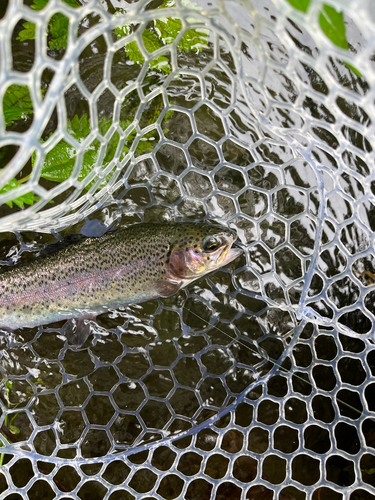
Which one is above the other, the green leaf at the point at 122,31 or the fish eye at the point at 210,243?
the green leaf at the point at 122,31

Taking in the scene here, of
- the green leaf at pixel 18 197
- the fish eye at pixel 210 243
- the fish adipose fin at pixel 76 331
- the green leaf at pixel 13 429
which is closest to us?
the green leaf at pixel 18 197

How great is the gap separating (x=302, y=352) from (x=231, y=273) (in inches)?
34.9

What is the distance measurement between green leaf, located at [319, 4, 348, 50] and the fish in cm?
142

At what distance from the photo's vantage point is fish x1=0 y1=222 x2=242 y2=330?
2.72m

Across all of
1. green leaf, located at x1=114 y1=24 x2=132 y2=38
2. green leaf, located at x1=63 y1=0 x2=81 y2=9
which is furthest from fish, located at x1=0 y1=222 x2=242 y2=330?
green leaf, located at x1=63 y1=0 x2=81 y2=9

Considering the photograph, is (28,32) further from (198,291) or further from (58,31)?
(198,291)

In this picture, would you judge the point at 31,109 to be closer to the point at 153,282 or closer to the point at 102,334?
the point at 153,282

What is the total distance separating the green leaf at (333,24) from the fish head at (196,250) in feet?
4.65

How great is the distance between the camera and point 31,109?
302cm

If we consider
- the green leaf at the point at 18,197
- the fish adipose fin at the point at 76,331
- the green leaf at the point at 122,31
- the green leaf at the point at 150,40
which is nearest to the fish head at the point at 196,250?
the fish adipose fin at the point at 76,331

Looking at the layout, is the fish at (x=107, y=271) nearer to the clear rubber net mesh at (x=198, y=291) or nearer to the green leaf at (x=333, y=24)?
the clear rubber net mesh at (x=198, y=291)

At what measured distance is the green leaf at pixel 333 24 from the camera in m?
1.50

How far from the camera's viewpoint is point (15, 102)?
9.59ft

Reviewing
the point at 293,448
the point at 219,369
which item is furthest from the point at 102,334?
the point at 293,448
